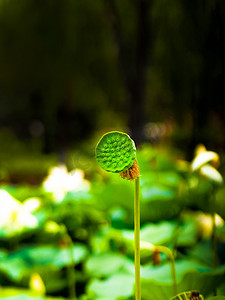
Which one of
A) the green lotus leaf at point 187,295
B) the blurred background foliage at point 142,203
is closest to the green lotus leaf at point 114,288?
the blurred background foliage at point 142,203

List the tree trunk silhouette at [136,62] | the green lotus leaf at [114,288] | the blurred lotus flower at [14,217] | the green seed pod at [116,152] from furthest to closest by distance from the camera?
the tree trunk silhouette at [136,62] < the blurred lotus flower at [14,217] < the green lotus leaf at [114,288] < the green seed pod at [116,152]

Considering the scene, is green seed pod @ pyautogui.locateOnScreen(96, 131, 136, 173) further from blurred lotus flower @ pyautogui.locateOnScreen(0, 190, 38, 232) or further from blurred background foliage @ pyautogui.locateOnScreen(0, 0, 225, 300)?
blurred lotus flower @ pyautogui.locateOnScreen(0, 190, 38, 232)

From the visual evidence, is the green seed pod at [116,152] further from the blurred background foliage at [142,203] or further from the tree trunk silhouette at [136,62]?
the tree trunk silhouette at [136,62]

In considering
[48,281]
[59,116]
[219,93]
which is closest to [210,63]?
[219,93]

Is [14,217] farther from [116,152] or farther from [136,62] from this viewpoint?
[136,62]

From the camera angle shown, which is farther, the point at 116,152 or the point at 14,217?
the point at 14,217

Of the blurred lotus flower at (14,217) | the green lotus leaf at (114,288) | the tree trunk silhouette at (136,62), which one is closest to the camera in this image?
the green lotus leaf at (114,288)

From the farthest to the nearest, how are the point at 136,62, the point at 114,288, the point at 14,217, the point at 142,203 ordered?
1. the point at 136,62
2. the point at 142,203
3. the point at 14,217
4. the point at 114,288

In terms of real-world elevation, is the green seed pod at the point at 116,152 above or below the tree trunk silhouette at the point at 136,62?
below

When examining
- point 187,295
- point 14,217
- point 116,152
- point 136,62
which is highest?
point 136,62

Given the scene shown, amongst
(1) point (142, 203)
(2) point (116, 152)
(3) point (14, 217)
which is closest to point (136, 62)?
(1) point (142, 203)
